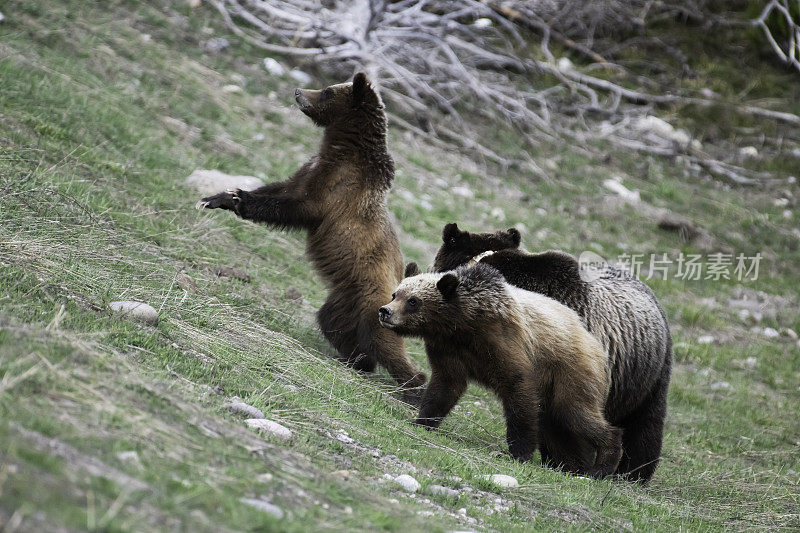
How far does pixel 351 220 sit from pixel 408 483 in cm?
304

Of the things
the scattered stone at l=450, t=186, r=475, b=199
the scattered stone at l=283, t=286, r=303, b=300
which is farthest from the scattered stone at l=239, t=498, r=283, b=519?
the scattered stone at l=450, t=186, r=475, b=199

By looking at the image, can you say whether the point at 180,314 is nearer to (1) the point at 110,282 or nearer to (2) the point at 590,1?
(1) the point at 110,282

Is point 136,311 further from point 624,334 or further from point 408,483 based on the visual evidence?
point 624,334

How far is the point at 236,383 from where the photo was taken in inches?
185

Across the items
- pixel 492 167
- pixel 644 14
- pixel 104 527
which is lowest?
pixel 492 167

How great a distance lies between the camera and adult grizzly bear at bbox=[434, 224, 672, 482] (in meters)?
6.25

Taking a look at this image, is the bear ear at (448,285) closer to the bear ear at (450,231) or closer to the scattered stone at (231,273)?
the bear ear at (450,231)

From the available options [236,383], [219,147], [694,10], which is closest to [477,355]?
[236,383]

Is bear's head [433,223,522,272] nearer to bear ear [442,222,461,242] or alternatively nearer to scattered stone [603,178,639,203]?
bear ear [442,222,461,242]

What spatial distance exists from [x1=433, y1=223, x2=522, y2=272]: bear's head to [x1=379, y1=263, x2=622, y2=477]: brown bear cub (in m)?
0.87

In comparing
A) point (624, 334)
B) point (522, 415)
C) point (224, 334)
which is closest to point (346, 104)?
point (224, 334)

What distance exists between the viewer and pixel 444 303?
19.0 feet

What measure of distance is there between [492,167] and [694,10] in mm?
8848

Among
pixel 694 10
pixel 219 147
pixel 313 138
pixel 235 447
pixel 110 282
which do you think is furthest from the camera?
pixel 694 10
